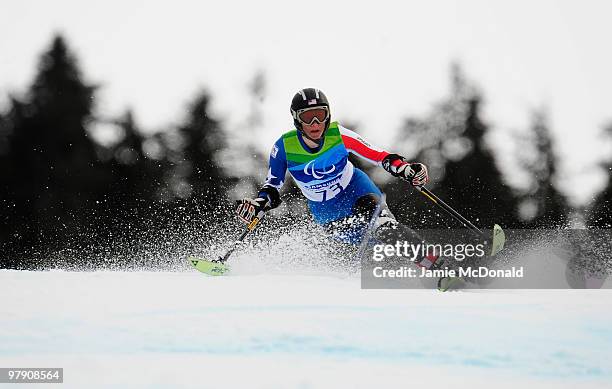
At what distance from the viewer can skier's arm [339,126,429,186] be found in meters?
6.21

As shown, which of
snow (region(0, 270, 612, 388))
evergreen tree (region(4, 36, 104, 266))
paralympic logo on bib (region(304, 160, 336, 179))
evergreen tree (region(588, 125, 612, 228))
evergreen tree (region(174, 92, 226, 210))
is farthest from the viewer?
evergreen tree (region(174, 92, 226, 210))

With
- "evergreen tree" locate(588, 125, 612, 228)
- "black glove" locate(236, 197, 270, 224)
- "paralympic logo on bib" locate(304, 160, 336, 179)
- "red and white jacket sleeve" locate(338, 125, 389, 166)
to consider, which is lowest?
"black glove" locate(236, 197, 270, 224)

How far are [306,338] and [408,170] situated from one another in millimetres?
3214

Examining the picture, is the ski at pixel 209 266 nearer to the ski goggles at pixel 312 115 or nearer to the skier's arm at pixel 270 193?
the skier's arm at pixel 270 193

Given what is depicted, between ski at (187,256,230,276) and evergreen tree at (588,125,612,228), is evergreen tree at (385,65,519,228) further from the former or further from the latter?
ski at (187,256,230,276)

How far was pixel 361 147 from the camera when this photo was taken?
6746 millimetres

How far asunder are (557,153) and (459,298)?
21853 millimetres

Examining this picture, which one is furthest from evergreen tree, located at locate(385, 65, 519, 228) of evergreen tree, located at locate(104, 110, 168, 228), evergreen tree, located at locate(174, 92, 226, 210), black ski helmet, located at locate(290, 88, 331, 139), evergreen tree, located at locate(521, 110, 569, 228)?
black ski helmet, located at locate(290, 88, 331, 139)

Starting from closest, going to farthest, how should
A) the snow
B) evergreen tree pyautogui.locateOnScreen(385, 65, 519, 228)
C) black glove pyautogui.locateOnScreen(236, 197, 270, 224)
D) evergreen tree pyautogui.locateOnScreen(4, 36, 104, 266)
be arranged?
the snow < black glove pyautogui.locateOnScreen(236, 197, 270, 224) < evergreen tree pyautogui.locateOnScreen(4, 36, 104, 266) < evergreen tree pyautogui.locateOnScreen(385, 65, 519, 228)

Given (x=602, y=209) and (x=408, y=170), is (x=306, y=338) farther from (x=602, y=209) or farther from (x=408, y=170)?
(x=602, y=209)

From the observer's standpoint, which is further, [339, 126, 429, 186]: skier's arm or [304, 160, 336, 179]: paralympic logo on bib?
[304, 160, 336, 179]: paralympic logo on bib

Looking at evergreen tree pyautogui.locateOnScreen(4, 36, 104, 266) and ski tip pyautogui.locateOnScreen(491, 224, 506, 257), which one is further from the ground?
evergreen tree pyautogui.locateOnScreen(4, 36, 104, 266)

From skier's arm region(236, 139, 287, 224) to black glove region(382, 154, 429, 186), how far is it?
3.64 ft

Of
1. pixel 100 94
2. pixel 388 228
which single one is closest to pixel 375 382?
pixel 388 228
